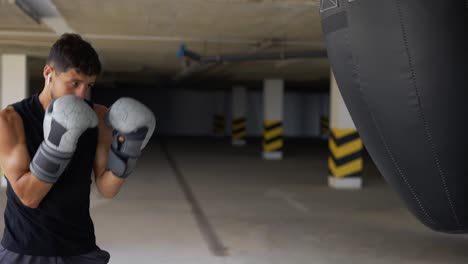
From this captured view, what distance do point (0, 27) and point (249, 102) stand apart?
1835 centimetres

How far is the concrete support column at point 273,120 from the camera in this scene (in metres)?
14.2

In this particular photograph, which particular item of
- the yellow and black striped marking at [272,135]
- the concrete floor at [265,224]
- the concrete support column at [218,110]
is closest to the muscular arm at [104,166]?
the concrete floor at [265,224]

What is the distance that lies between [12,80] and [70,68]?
7518 mm

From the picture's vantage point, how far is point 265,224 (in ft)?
19.5

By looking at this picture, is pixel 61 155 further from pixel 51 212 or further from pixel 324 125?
pixel 324 125

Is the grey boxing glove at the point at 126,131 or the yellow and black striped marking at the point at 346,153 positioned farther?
the yellow and black striped marking at the point at 346,153

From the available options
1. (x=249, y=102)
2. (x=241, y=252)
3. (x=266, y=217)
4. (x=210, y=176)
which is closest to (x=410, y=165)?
(x=241, y=252)

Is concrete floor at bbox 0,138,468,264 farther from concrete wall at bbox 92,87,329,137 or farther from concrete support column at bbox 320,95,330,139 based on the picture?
concrete wall at bbox 92,87,329,137

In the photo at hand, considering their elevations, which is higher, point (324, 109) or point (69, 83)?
point (69, 83)

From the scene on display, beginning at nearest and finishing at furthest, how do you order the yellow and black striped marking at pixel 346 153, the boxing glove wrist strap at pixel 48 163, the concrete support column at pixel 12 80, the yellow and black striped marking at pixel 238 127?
1. the boxing glove wrist strap at pixel 48 163
2. the concrete support column at pixel 12 80
3. the yellow and black striped marking at pixel 346 153
4. the yellow and black striped marking at pixel 238 127

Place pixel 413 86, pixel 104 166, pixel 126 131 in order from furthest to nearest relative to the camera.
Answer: pixel 413 86, pixel 104 166, pixel 126 131

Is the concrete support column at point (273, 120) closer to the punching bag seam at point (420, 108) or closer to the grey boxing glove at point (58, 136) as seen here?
the punching bag seam at point (420, 108)

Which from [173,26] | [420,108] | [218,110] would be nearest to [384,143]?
[420,108]

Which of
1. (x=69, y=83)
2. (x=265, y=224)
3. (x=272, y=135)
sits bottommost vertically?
(x=272, y=135)
